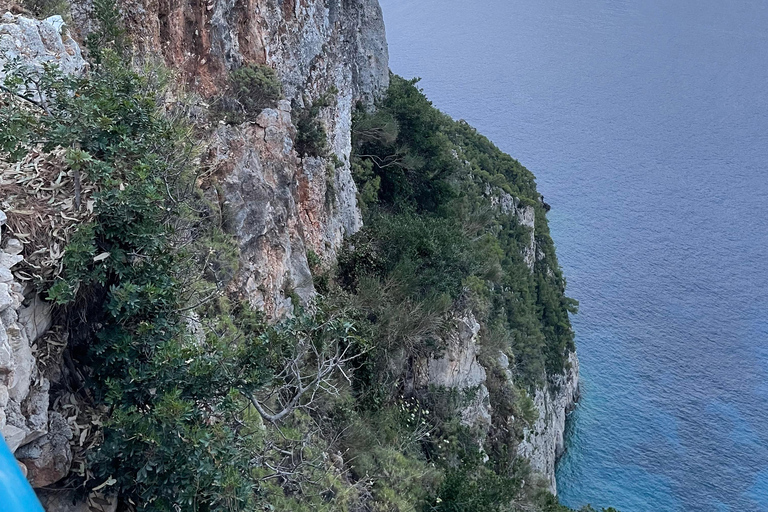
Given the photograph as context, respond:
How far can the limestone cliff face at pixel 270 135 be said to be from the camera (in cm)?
1054

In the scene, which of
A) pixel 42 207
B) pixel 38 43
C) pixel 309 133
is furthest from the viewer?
pixel 309 133

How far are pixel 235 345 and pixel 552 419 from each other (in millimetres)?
27234

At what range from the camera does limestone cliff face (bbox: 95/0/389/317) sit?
10539 mm

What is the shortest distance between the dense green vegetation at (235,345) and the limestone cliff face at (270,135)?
1.95 feet

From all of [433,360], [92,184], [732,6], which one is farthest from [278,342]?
[732,6]

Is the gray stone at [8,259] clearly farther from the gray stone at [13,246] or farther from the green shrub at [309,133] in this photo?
the green shrub at [309,133]

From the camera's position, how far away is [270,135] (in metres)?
12.0

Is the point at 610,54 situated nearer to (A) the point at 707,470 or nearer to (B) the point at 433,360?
(A) the point at 707,470

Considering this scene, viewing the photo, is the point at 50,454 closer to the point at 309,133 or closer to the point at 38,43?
the point at 38,43

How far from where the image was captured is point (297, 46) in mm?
15055

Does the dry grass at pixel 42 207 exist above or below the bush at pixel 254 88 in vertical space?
below

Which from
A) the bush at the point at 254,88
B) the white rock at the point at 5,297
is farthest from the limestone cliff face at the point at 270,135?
the white rock at the point at 5,297

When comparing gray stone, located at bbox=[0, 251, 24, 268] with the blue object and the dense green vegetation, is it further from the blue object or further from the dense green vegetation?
the blue object

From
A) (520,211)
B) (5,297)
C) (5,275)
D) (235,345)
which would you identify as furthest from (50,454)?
(520,211)
